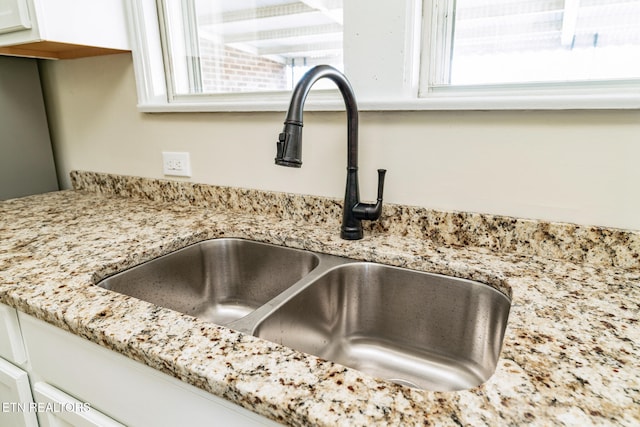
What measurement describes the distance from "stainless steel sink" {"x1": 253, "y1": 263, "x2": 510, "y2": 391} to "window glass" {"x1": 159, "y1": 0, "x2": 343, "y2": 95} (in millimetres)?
661

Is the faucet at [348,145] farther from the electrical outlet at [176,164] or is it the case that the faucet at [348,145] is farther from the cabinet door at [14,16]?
the cabinet door at [14,16]

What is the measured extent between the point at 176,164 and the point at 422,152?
877mm

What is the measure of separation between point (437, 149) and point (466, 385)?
0.54 metres

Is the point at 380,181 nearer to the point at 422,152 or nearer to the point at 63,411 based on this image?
the point at 422,152

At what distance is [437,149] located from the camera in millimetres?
950

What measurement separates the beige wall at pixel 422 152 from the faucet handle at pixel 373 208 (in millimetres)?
89

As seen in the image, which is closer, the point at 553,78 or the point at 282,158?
the point at 282,158

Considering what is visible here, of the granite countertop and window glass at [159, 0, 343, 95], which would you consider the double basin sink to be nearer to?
the granite countertop

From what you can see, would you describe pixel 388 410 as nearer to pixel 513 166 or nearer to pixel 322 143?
pixel 513 166

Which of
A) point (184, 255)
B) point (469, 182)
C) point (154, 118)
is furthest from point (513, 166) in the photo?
point (154, 118)

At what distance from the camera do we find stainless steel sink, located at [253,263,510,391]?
0.79 m

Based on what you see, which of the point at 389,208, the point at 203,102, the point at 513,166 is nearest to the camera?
the point at 513,166

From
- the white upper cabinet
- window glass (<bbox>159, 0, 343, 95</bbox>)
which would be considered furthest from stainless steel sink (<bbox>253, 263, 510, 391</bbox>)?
the white upper cabinet

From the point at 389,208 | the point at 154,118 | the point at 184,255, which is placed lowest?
the point at 184,255
